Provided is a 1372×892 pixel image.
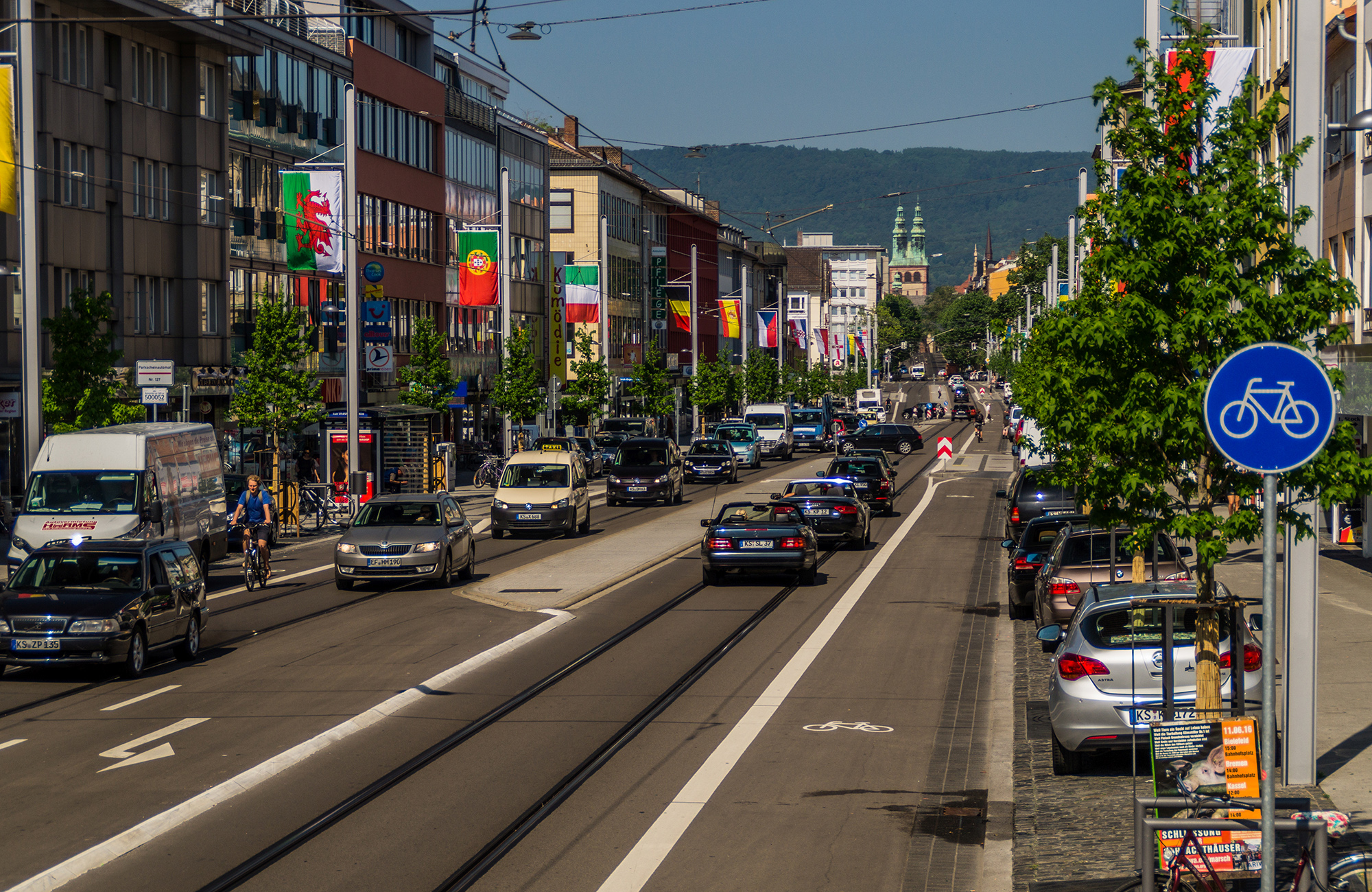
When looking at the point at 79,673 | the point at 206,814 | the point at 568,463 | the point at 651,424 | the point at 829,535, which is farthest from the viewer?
the point at 651,424

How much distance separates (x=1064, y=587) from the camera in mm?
18516

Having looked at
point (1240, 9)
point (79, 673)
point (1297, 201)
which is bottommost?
point (79, 673)

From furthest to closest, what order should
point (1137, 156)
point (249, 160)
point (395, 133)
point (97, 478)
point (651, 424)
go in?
point (651, 424) → point (395, 133) → point (249, 160) → point (97, 478) → point (1137, 156)

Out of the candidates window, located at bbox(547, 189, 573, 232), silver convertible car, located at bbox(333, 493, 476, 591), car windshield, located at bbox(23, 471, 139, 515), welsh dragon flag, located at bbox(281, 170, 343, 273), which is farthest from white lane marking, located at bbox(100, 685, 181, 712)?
window, located at bbox(547, 189, 573, 232)

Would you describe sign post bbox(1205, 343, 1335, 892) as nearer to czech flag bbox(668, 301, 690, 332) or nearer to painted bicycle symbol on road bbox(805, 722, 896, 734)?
painted bicycle symbol on road bbox(805, 722, 896, 734)

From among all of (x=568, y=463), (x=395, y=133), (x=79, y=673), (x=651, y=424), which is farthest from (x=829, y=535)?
(x=651, y=424)

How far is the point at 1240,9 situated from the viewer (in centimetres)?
4331

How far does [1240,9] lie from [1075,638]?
118 feet

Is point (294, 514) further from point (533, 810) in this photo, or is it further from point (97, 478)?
point (533, 810)

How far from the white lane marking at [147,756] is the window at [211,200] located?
36.0 metres

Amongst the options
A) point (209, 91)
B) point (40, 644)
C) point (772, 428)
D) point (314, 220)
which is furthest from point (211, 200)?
point (772, 428)

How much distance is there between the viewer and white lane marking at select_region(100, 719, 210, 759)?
12.9 meters

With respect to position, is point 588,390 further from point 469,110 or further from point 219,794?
point 219,794

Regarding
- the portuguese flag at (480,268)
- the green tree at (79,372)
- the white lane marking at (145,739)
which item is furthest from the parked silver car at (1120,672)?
the portuguese flag at (480,268)
